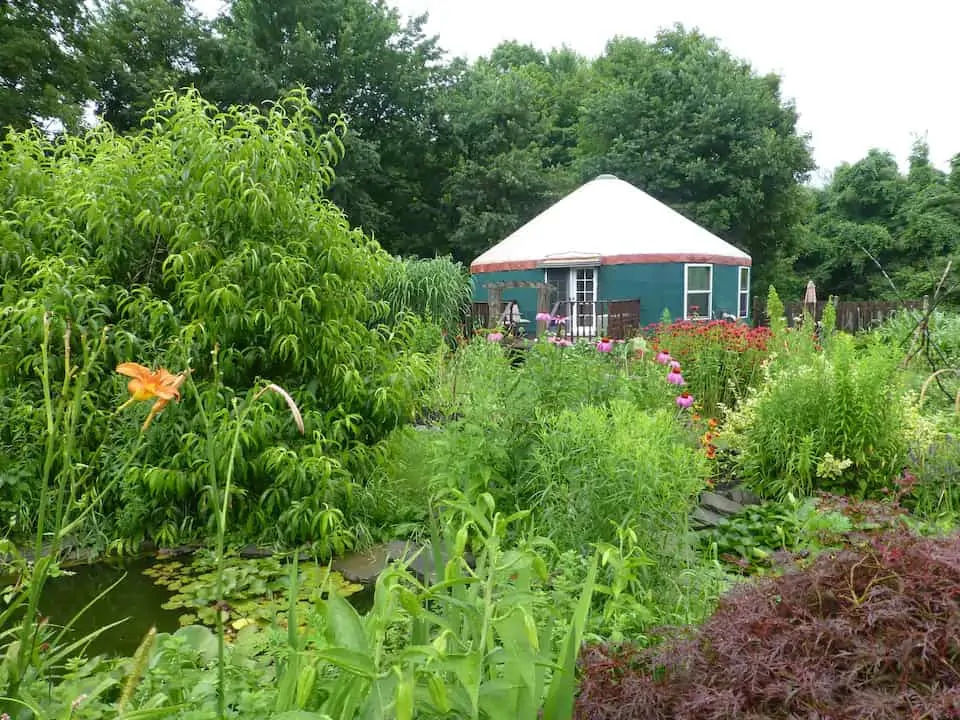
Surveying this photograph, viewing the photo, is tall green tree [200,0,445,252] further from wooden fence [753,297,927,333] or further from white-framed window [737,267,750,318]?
wooden fence [753,297,927,333]

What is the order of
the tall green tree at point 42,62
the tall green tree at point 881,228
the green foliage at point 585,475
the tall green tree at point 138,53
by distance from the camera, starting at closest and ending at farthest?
the green foliage at point 585,475
the tall green tree at point 42,62
the tall green tree at point 138,53
the tall green tree at point 881,228

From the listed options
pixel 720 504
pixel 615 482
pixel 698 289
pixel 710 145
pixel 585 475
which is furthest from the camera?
pixel 710 145

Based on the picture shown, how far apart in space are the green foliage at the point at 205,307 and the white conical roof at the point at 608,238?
32.6 ft

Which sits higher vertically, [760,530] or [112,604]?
[760,530]

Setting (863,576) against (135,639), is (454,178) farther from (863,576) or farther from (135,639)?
(863,576)

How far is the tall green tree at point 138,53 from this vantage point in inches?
650

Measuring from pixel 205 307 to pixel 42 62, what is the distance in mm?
14809

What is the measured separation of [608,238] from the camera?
13.5 m

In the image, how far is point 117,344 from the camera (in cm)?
331

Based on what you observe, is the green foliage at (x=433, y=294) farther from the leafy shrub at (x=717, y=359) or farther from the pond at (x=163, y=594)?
the pond at (x=163, y=594)

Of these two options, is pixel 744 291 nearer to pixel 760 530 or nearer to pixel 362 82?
pixel 362 82

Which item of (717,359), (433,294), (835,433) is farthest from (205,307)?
(433,294)

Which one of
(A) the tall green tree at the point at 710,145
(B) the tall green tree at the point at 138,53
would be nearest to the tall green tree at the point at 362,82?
(B) the tall green tree at the point at 138,53

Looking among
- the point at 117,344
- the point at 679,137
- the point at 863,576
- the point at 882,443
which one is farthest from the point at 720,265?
the point at 863,576
